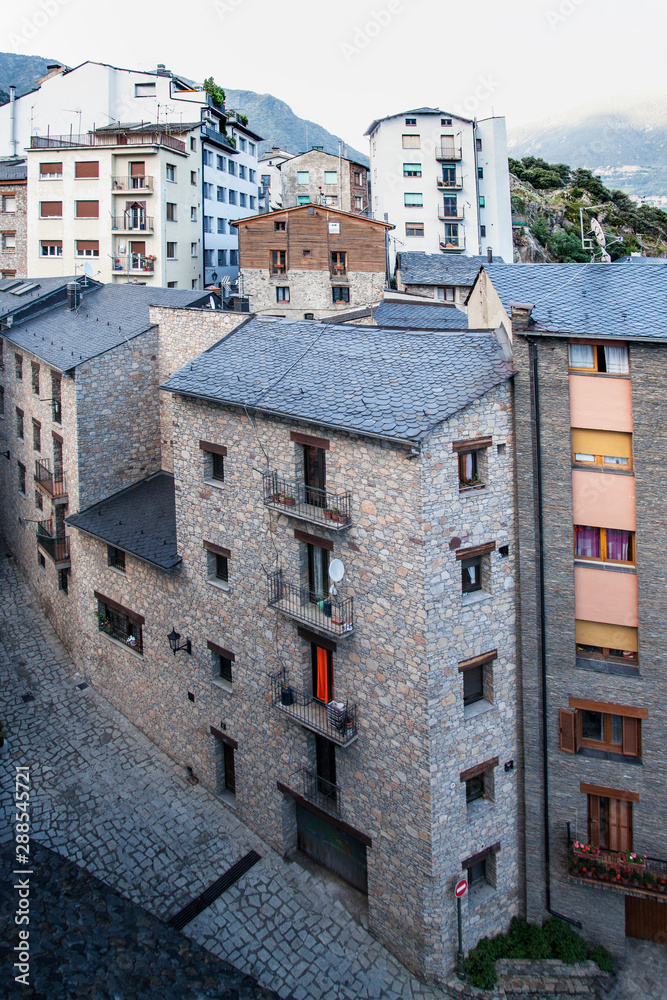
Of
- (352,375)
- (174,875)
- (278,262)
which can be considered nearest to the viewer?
(352,375)

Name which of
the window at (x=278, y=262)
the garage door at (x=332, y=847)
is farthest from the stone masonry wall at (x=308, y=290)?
the garage door at (x=332, y=847)

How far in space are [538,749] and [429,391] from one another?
10.1 metres

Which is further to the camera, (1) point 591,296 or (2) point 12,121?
(2) point 12,121

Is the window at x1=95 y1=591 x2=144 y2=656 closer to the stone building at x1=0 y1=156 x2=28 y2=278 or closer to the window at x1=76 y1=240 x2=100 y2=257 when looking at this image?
the window at x1=76 y1=240 x2=100 y2=257

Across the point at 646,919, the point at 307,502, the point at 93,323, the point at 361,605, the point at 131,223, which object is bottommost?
the point at 646,919

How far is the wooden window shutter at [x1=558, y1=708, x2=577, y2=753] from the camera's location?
1925 centimetres

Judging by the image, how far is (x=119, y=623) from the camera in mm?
28234

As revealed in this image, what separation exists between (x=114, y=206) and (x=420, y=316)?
85.4ft

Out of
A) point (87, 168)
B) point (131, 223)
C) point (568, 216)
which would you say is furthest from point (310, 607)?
point (568, 216)

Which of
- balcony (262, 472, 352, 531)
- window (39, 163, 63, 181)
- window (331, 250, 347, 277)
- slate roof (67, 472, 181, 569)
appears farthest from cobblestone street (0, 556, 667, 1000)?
window (39, 163, 63, 181)

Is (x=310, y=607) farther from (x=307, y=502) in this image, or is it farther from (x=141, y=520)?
(x=141, y=520)

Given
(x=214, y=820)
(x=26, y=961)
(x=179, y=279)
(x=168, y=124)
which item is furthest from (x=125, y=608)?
(x=168, y=124)

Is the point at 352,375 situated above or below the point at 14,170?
below

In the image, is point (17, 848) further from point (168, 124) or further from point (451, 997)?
point (168, 124)
